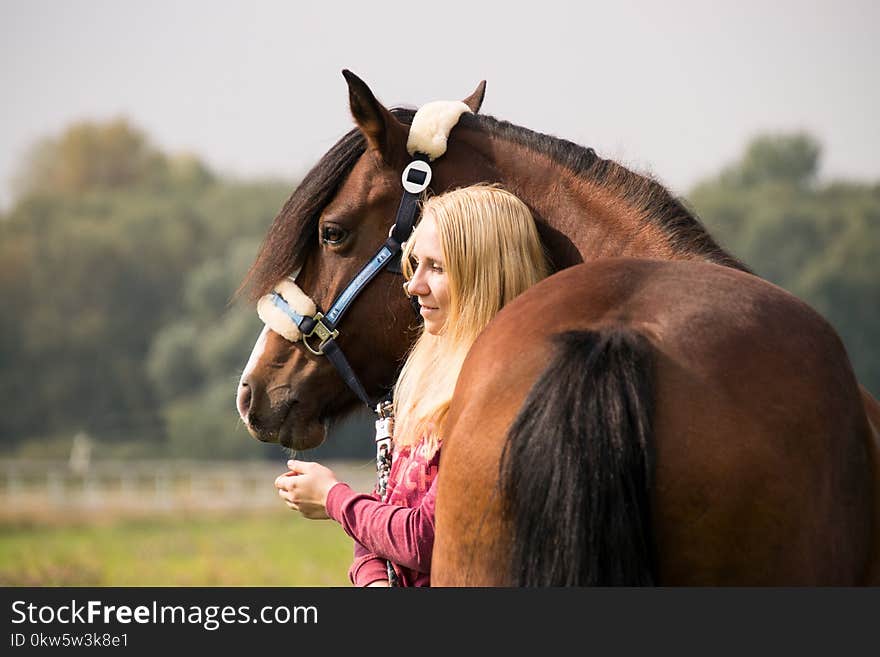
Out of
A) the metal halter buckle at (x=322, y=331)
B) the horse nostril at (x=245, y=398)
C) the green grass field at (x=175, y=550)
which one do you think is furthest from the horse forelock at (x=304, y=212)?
the green grass field at (x=175, y=550)

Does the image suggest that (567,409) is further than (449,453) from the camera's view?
No

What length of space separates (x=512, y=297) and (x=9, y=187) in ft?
228

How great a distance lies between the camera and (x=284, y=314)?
372cm

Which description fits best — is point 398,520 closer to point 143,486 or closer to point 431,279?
point 431,279

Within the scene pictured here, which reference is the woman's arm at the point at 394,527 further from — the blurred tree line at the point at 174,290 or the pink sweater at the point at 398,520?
the blurred tree line at the point at 174,290

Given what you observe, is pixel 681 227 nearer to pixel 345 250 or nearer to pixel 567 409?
pixel 345 250

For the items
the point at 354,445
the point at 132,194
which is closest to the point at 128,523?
the point at 354,445

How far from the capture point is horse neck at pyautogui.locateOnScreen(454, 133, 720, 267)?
3.46m

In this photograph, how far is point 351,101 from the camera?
3615 millimetres

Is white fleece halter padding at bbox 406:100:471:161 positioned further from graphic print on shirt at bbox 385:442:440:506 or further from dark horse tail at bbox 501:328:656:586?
dark horse tail at bbox 501:328:656:586

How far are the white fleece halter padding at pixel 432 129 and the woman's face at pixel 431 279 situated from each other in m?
0.71

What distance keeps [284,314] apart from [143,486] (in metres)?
30.1

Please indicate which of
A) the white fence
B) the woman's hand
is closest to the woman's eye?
the woman's hand

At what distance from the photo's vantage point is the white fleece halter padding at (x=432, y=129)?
365cm
